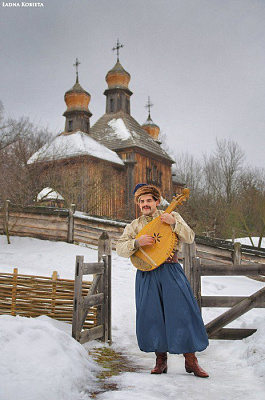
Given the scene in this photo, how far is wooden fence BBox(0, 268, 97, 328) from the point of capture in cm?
520

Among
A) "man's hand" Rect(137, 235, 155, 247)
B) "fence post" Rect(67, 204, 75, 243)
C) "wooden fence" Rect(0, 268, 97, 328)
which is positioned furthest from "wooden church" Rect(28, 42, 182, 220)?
"man's hand" Rect(137, 235, 155, 247)

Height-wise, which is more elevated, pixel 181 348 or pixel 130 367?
pixel 181 348

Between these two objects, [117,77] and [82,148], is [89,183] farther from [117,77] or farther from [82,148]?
[117,77]

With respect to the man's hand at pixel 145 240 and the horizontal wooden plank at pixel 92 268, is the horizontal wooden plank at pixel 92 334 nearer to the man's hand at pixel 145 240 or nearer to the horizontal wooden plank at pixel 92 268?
the horizontal wooden plank at pixel 92 268

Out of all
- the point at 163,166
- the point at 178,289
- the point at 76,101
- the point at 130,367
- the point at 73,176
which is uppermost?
the point at 76,101

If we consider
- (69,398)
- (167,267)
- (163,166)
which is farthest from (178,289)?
(163,166)

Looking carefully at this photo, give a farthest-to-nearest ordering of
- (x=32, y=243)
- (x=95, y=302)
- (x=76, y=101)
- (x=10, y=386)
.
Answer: (x=76, y=101), (x=32, y=243), (x=95, y=302), (x=10, y=386)

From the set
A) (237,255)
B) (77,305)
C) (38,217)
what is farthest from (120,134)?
(77,305)

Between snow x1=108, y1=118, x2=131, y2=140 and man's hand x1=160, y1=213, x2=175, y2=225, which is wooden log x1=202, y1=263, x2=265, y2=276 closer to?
man's hand x1=160, y1=213, x2=175, y2=225

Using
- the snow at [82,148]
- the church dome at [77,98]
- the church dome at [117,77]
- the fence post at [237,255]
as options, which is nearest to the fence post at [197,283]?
the fence post at [237,255]

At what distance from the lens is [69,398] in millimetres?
2674

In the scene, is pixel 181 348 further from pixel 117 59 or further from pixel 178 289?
pixel 117 59

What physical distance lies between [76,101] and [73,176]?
11.9 meters

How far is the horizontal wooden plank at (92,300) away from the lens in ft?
14.6
